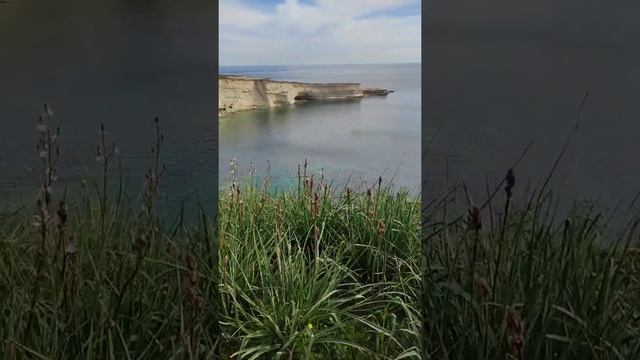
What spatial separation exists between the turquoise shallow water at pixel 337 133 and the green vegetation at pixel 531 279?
0.68ft

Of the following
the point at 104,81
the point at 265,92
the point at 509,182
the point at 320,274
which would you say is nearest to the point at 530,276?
the point at 509,182

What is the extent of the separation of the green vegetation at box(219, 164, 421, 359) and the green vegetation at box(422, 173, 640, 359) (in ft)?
0.36

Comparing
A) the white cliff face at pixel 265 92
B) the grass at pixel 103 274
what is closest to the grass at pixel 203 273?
the grass at pixel 103 274

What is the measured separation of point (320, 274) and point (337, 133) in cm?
45

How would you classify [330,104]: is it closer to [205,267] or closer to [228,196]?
[228,196]

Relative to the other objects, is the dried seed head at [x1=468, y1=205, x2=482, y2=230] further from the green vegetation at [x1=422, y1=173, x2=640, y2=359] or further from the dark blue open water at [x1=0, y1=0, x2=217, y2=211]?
the dark blue open water at [x1=0, y1=0, x2=217, y2=211]

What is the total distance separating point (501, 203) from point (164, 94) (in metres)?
1.07

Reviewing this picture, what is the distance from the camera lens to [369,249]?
220 cm

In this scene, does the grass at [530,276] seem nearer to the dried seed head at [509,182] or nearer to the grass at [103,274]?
the dried seed head at [509,182]

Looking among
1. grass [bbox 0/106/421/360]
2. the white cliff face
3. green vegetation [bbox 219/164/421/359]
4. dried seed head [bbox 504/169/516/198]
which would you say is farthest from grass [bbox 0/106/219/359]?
dried seed head [bbox 504/169/516/198]

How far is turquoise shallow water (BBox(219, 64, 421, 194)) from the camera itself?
6.73ft

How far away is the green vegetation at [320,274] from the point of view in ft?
6.93

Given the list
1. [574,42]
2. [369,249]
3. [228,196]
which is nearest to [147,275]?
[228,196]

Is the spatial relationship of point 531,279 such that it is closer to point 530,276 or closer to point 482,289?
point 530,276
